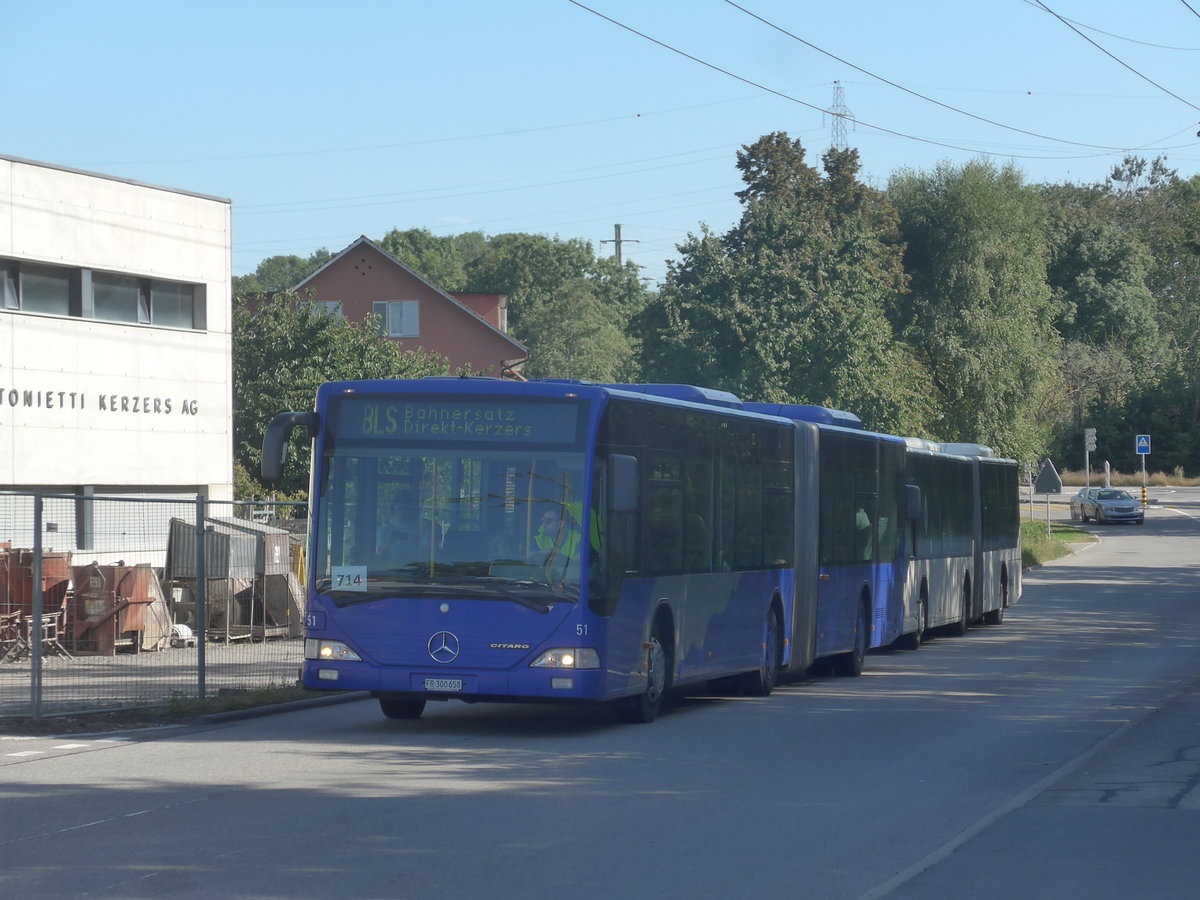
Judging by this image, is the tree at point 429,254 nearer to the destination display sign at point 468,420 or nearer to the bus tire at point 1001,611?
the bus tire at point 1001,611

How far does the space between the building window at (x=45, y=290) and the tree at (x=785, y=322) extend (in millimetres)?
24464

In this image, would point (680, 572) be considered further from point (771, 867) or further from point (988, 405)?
point (988, 405)

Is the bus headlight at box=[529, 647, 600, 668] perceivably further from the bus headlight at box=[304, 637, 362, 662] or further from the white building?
the white building

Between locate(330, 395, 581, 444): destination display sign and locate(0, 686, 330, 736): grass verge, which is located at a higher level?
locate(330, 395, 581, 444): destination display sign

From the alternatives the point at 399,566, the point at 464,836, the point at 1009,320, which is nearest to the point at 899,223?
the point at 1009,320

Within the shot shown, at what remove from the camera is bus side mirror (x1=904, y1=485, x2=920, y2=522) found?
2369cm

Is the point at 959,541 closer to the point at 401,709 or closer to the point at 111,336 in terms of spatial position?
the point at 111,336

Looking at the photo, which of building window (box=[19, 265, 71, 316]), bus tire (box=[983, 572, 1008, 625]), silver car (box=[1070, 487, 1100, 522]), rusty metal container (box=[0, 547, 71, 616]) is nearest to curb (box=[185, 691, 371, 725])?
rusty metal container (box=[0, 547, 71, 616])

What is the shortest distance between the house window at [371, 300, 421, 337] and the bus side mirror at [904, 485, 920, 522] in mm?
47791

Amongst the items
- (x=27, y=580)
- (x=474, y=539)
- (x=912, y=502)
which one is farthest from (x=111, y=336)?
(x=474, y=539)

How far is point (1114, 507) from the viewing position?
222 ft

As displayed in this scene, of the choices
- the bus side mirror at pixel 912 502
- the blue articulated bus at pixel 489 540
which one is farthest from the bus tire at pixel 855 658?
the blue articulated bus at pixel 489 540

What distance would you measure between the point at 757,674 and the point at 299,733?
555 centimetres

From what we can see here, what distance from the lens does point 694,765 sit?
38.7ft
